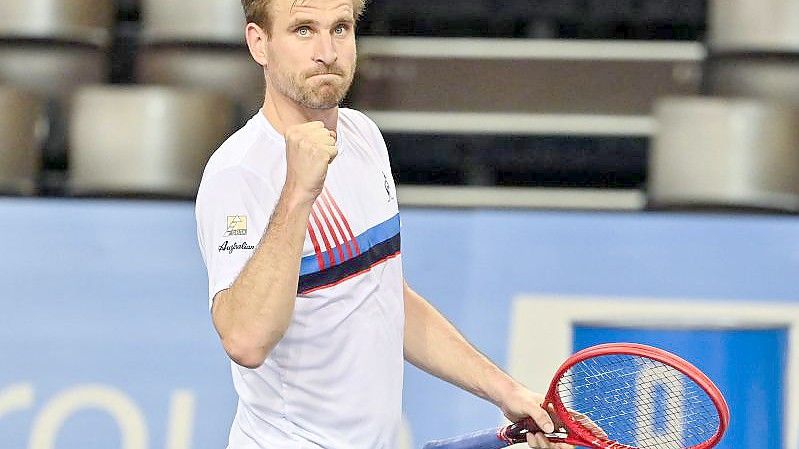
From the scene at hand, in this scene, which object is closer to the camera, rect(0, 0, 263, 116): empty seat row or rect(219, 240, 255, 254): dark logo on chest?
rect(219, 240, 255, 254): dark logo on chest

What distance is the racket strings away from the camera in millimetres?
Answer: 2762

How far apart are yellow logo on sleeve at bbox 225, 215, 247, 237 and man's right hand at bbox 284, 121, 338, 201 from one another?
0.15m

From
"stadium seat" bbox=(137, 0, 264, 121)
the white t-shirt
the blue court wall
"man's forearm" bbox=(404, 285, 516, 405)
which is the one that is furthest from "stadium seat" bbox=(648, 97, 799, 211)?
the white t-shirt

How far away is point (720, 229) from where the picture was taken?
12.1 feet

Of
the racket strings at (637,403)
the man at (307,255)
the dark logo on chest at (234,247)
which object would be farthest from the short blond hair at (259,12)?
the racket strings at (637,403)

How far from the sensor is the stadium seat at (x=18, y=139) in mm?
4359

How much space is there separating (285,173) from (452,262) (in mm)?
1433

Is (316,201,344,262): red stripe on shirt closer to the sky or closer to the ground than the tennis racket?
closer to the sky

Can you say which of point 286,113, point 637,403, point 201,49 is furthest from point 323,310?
point 201,49

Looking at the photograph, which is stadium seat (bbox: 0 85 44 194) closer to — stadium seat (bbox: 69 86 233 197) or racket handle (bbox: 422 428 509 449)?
stadium seat (bbox: 69 86 233 197)

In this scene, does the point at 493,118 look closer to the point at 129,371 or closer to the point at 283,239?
the point at 129,371

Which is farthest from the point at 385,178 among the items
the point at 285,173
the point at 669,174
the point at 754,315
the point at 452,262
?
the point at 669,174

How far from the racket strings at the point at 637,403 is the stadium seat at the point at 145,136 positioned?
1863 mm

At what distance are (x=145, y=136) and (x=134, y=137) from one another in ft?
0.11
